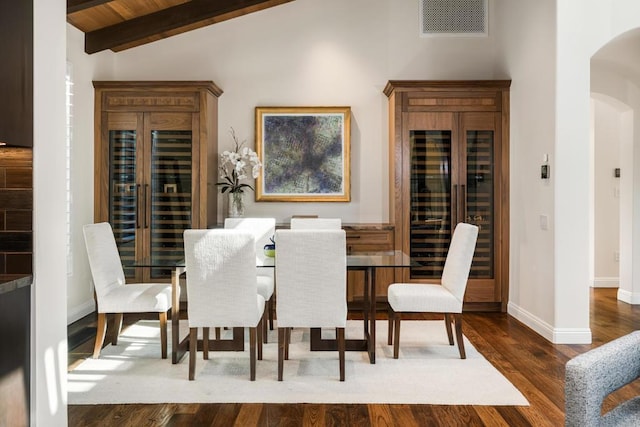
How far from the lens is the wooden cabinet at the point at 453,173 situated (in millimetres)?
5234

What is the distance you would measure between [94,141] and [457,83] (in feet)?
12.2

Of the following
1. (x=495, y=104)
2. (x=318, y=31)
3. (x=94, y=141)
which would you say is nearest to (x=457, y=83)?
(x=495, y=104)

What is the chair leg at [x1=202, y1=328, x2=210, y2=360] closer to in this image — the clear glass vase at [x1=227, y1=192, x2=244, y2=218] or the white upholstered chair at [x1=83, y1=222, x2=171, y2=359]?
the white upholstered chair at [x1=83, y1=222, x2=171, y2=359]

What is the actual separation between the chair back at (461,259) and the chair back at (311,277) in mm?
951

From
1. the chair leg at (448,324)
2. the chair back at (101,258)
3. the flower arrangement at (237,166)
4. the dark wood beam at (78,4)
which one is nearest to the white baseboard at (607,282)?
the chair leg at (448,324)

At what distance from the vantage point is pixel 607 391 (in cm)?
156

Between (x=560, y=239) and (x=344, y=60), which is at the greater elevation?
(x=344, y=60)

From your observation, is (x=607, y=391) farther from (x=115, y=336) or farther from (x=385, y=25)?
(x=385, y=25)

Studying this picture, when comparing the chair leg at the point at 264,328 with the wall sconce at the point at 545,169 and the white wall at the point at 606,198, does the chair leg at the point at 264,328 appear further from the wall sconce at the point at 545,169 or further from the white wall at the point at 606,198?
the white wall at the point at 606,198

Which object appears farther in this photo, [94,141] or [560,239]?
[94,141]

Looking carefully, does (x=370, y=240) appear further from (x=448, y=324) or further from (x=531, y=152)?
(x=531, y=152)

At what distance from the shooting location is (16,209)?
2.03 meters

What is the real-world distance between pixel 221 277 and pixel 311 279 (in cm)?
55

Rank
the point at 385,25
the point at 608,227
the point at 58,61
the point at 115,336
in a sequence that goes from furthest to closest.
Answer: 1. the point at 608,227
2. the point at 385,25
3. the point at 115,336
4. the point at 58,61
